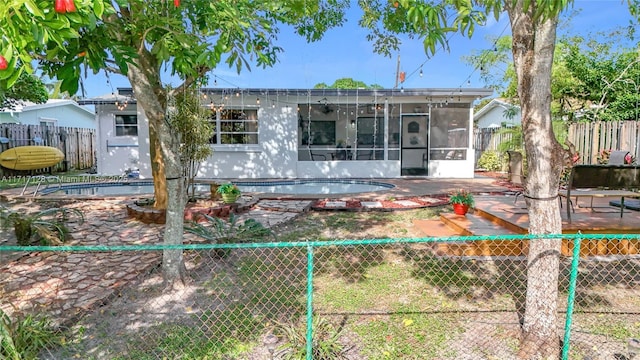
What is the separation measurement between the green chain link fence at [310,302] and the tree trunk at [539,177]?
160 mm

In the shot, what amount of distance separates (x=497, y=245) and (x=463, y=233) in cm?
75

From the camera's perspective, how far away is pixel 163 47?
9.92 feet

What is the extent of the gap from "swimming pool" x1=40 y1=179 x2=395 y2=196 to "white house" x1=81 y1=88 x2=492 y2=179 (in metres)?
0.92

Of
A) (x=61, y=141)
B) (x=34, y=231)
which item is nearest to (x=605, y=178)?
(x=34, y=231)

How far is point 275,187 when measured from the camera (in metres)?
13.6

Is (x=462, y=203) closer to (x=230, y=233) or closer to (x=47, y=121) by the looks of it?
(x=230, y=233)

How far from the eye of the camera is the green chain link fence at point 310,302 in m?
3.00

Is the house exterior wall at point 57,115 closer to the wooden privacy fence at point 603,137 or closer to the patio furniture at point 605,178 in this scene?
the patio furniture at point 605,178

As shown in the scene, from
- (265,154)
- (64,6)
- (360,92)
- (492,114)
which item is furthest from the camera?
(492,114)

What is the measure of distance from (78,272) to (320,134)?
1158 centimetres

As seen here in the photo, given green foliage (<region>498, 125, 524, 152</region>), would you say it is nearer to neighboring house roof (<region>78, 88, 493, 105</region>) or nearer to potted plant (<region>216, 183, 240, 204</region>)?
neighboring house roof (<region>78, 88, 493, 105</region>)

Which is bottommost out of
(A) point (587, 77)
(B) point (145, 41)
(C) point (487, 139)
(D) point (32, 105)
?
(C) point (487, 139)

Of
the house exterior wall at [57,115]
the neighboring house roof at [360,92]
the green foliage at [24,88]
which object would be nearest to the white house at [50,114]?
the house exterior wall at [57,115]

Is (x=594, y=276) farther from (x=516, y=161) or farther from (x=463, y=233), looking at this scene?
(x=516, y=161)
